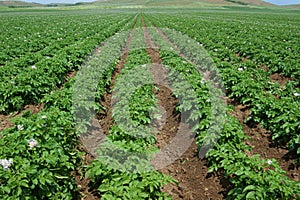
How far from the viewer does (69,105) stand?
18.5ft

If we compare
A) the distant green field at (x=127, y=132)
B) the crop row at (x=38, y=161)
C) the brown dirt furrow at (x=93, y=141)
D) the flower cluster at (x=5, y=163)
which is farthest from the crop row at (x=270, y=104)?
the flower cluster at (x=5, y=163)

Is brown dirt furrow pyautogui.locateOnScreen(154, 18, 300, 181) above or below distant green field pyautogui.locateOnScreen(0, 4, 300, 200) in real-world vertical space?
below

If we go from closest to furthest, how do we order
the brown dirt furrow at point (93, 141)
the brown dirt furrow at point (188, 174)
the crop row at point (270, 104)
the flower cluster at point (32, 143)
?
the flower cluster at point (32, 143), the brown dirt furrow at point (93, 141), the brown dirt furrow at point (188, 174), the crop row at point (270, 104)

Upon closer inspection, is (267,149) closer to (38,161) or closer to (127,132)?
(127,132)

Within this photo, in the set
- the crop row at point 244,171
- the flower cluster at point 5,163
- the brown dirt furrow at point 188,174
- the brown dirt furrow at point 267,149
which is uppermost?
the flower cluster at point 5,163

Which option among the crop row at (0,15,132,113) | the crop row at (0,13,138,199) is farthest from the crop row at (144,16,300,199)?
the crop row at (0,15,132,113)

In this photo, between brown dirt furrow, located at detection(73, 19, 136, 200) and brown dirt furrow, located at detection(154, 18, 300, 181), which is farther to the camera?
brown dirt furrow, located at detection(154, 18, 300, 181)

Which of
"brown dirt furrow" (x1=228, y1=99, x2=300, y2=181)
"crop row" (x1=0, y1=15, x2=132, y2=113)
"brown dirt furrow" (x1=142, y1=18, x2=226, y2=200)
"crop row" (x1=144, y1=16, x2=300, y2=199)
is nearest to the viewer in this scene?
"crop row" (x1=144, y1=16, x2=300, y2=199)

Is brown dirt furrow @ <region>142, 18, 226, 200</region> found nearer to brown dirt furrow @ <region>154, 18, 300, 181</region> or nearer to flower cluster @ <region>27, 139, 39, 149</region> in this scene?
brown dirt furrow @ <region>154, 18, 300, 181</region>

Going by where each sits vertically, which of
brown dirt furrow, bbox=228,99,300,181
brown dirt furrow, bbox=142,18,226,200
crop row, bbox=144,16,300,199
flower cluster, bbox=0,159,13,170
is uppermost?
flower cluster, bbox=0,159,13,170

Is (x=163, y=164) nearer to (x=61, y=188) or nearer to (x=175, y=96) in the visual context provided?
(x=61, y=188)

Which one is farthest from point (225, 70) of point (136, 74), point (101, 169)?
point (101, 169)

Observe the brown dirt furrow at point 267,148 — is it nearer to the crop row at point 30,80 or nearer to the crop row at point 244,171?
the crop row at point 244,171

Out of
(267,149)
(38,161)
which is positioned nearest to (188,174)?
(267,149)
